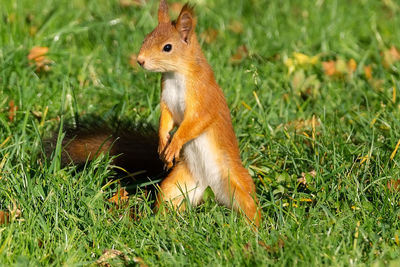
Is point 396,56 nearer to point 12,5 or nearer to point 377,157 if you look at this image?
point 377,157

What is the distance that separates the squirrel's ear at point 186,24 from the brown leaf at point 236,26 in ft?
7.44

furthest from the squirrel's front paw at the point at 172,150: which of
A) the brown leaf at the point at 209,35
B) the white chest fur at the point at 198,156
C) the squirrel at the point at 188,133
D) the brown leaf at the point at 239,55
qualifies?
the brown leaf at the point at 209,35

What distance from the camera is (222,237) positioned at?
9.92 ft

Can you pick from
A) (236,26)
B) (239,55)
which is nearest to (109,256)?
(239,55)

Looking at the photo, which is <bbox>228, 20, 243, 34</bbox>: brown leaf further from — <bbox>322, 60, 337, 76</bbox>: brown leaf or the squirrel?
the squirrel

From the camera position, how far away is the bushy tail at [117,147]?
143 inches

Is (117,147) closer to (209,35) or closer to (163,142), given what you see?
(163,142)

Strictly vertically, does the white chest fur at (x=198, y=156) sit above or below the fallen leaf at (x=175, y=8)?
below

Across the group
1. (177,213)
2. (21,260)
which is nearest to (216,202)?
(177,213)

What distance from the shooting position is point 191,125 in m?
3.29

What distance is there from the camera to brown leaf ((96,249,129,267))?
293 cm

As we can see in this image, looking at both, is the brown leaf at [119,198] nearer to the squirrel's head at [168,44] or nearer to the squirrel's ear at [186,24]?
the squirrel's head at [168,44]

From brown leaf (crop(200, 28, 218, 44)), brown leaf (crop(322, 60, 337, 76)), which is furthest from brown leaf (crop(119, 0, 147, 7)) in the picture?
brown leaf (crop(322, 60, 337, 76))

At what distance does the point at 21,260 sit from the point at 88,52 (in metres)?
2.60
